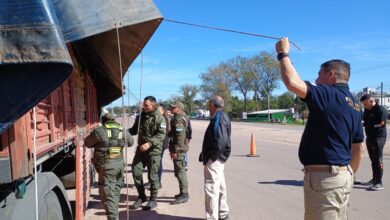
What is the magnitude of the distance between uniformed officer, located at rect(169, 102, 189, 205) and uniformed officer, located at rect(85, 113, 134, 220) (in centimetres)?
179

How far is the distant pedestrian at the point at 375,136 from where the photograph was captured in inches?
304

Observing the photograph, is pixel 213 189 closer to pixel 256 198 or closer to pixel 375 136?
pixel 256 198

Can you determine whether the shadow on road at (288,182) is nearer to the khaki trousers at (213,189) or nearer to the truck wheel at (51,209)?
the khaki trousers at (213,189)

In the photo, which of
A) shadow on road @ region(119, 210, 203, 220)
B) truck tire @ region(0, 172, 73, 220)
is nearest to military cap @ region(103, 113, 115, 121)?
shadow on road @ region(119, 210, 203, 220)

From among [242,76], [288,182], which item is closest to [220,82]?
[242,76]

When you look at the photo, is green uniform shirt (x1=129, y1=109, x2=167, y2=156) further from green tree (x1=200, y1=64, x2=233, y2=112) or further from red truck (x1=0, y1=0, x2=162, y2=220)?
green tree (x1=200, y1=64, x2=233, y2=112)

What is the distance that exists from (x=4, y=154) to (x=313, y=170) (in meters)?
2.32

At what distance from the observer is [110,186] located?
5.29 m

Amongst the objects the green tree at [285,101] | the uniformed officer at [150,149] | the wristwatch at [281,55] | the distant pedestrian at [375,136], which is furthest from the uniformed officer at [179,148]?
the green tree at [285,101]

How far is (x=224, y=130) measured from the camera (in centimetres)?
554

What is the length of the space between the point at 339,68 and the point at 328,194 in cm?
107

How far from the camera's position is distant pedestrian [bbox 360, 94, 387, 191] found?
7.72 metres

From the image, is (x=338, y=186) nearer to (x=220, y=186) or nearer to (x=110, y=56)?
(x=220, y=186)

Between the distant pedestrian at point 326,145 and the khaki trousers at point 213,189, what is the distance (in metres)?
2.21
